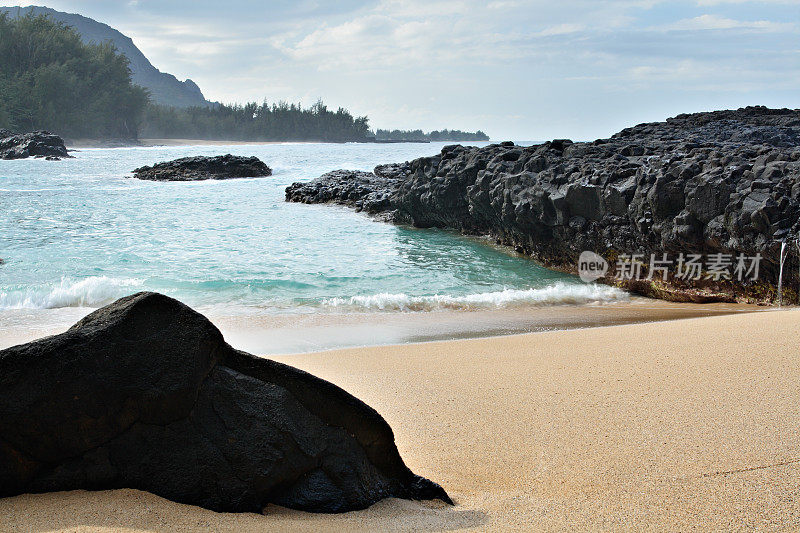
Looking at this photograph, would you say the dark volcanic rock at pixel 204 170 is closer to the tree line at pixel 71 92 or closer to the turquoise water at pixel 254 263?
Answer: the turquoise water at pixel 254 263

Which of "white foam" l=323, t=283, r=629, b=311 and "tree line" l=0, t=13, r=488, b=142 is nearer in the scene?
"white foam" l=323, t=283, r=629, b=311

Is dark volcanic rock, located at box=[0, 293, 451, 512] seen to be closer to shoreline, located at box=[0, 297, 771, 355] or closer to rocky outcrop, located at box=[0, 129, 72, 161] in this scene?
shoreline, located at box=[0, 297, 771, 355]

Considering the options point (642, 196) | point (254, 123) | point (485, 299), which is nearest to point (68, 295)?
point (485, 299)

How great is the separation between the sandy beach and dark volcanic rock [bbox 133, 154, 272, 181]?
28.0m

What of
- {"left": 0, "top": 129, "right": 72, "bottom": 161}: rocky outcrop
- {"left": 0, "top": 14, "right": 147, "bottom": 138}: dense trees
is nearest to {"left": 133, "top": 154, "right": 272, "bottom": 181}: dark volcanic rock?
{"left": 0, "top": 129, "right": 72, "bottom": 161}: rocky outcrop

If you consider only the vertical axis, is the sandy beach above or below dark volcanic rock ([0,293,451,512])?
below

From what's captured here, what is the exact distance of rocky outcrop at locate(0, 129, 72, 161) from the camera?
142 feet

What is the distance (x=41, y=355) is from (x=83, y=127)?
89327mm

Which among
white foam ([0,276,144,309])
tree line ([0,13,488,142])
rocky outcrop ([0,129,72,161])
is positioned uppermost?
tree line ([0,13,488,142])

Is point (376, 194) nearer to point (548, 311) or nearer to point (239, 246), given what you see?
point (239, 246)

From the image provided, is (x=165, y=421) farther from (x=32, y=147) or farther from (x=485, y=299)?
(x=32, y=147)

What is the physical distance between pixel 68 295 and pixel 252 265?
116 inches

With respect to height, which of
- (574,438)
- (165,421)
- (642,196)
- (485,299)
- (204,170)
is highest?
(204,170)

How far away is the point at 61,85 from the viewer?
7312cm
